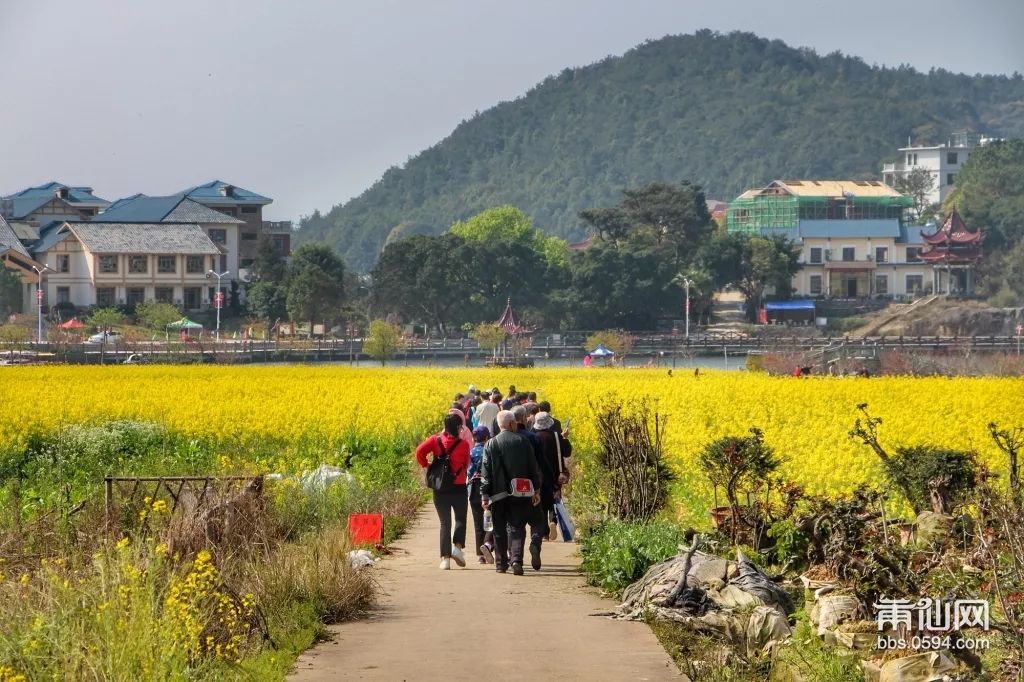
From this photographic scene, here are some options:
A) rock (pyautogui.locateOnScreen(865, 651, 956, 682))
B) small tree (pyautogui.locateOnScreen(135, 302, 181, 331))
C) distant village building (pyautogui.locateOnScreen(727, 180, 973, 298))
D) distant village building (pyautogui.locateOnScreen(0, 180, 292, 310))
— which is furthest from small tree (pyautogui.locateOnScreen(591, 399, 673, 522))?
distant village building (pyautogui.locateOnScreen(727, 180, 973, 298))

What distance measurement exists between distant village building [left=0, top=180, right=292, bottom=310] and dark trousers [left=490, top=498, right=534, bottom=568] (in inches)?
3870

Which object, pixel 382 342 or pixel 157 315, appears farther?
pixel 157 315

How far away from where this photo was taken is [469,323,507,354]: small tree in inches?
3967

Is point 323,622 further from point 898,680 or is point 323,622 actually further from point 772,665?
point 898,680

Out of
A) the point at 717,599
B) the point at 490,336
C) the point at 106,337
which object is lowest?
the point at 717,599

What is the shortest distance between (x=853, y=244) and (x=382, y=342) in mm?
68894

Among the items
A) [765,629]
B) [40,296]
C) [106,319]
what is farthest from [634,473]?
[106,319]

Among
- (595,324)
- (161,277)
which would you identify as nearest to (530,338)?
(595,324)

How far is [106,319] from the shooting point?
103125 mm

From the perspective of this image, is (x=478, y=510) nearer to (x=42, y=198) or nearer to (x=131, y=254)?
(x=131, y=254)

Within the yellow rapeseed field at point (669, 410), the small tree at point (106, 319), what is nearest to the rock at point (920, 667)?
the yellow rapeseed field at point (669, 410)

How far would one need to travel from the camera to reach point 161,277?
→ 113 meters

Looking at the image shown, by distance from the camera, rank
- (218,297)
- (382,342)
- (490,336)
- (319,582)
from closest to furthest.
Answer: (319,582), (382,342), (490,336), (218,297)

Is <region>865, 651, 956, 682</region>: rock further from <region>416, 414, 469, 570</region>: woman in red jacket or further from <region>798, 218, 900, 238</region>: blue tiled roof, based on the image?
<region>798, 218, 900, 238</region>: blue tiled roof
